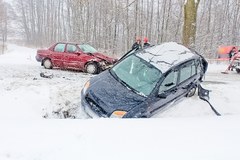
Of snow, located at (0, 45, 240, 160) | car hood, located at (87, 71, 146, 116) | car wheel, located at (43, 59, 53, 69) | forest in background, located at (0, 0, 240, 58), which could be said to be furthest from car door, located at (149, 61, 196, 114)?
forest in background, located at (0, 0, 240, 58)

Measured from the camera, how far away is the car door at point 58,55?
14.9 metres

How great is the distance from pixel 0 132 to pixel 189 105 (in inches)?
229

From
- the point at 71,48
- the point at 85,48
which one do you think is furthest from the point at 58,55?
the point at 85,48

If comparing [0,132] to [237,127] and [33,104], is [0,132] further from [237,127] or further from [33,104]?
[33,104]

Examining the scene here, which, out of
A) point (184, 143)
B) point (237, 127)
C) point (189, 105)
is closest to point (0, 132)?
point (184, 143)

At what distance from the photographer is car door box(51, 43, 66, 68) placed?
1490cm

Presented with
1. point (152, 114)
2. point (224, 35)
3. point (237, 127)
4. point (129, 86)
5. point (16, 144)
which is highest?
point (16, 144)

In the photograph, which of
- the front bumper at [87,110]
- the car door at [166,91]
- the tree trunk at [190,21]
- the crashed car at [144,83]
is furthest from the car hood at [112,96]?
the tree trunk at [190,21]

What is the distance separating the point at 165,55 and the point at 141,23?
34.6 meters

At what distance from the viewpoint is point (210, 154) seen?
3.73m

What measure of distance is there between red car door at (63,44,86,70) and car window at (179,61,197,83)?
6.78m

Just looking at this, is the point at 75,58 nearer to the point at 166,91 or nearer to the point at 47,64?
the point at 47,64

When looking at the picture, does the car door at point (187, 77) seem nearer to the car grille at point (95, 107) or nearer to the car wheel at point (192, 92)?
the car wheel at point (192, 92)

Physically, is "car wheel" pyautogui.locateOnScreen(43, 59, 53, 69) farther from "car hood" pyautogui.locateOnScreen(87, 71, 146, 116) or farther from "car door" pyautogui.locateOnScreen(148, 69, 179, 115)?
"car door" pyautogui.locateOnScreen(148, 69, 179, 115)
